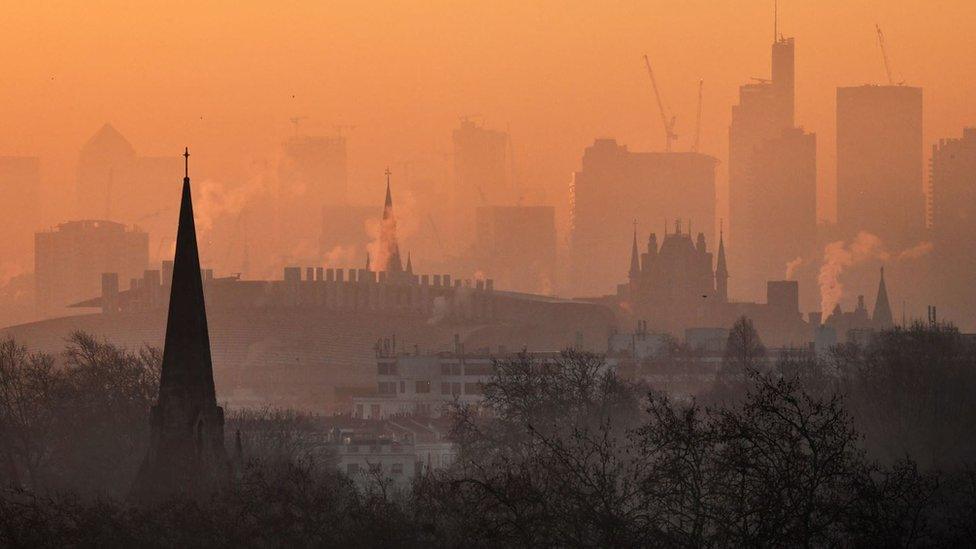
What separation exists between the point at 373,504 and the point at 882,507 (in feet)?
56.4

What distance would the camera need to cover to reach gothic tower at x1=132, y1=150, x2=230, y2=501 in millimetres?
90875

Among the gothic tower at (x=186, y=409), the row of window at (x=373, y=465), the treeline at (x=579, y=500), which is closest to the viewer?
the treeline at (x=579, y=500)

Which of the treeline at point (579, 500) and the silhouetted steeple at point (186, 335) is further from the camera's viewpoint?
the silhouetted steeple at point (186, 335)

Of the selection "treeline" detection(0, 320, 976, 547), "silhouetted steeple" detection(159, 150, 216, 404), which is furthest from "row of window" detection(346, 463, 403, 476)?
"silhouetted steeple" detection(159, 150, 216, 404)

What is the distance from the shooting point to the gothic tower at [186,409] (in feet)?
298

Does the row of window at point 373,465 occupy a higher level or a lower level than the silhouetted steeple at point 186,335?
lower

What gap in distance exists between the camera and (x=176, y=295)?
92.2 metres

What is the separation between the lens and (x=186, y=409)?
9125 centimetres

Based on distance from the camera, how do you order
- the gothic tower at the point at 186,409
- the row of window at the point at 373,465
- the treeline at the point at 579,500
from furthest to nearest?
the row of window at the point at 373,465 < the gothic tower at the point at 186,409 < the treeline at the point at 579,500

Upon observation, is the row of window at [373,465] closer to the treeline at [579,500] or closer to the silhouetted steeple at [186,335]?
the treeline at [579,500]

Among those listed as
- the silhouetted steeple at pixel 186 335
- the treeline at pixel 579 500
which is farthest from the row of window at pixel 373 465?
the silhouetted steeple at pixel 186 335

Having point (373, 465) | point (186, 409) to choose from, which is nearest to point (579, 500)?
point (186, 409)

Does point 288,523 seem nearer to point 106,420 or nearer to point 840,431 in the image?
point 840,431

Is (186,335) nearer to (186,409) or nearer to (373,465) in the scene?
(186,409)
